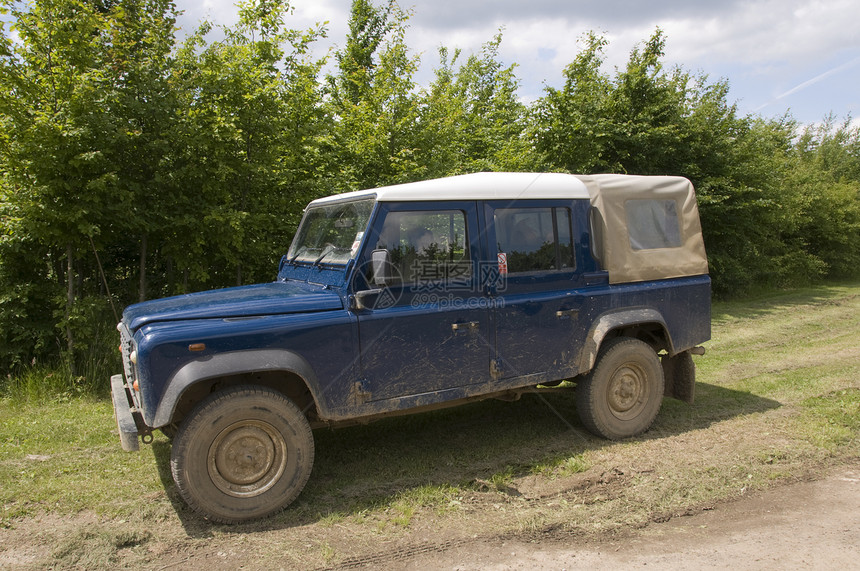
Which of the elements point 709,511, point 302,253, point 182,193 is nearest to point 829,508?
point 709,511

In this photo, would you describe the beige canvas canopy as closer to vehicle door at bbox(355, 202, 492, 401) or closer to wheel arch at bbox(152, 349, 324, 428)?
vehicle door at bbox(355, 202, 492, 401)

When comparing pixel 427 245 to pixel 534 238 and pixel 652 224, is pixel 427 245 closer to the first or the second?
pixel 534 238

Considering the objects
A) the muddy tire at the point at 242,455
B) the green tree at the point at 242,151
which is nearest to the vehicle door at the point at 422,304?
the muddy tire at the point at 242,455

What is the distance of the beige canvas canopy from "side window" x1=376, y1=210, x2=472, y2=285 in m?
1.37

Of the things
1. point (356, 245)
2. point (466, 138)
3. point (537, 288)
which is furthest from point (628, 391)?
point (466, 138)

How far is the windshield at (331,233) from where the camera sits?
447 cm

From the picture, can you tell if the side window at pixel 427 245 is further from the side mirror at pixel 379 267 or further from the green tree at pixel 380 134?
the green tree at pixel 380 134

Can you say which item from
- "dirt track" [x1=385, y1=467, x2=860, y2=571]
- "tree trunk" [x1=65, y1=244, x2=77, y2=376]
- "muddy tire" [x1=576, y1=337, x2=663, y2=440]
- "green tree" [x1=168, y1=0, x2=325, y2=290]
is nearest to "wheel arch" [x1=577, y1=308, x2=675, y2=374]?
"muddy tire" [x1=576, y1=337, x2=663, y2=440]

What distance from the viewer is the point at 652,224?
5.61 m

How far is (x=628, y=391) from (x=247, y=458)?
3413 millimetres

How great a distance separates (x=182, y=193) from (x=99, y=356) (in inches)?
84.7

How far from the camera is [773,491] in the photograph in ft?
14.0

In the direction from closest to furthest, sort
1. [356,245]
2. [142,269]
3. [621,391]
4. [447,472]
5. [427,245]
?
[356,245], [427,245], [447,472], [621,391], [142,269]

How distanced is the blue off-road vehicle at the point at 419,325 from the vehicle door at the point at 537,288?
0.01 meters
